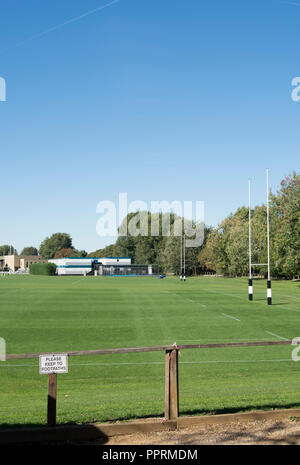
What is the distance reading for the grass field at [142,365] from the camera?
891 cm

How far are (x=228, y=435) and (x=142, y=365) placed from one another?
7.54 metres

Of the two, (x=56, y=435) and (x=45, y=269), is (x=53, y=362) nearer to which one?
(x=56, y=435)

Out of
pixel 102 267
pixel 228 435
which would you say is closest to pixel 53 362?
pixel 228 435

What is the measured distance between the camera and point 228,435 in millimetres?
6719

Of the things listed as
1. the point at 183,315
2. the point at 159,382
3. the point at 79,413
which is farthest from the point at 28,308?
the point at 79,413

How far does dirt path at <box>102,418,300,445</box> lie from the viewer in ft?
21.4

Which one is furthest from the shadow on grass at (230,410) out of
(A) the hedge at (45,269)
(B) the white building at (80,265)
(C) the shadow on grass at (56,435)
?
(B) the white building at (80,265)

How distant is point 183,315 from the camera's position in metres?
25.6

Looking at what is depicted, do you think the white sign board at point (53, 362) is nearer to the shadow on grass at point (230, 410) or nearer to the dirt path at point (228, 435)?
the dirt path at point (228, 435)

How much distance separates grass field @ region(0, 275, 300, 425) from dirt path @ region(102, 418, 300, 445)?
119cm

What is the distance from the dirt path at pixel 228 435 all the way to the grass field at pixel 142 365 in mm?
1187

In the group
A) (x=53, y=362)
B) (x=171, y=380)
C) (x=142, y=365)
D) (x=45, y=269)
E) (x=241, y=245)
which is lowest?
(x=142, y=365)
